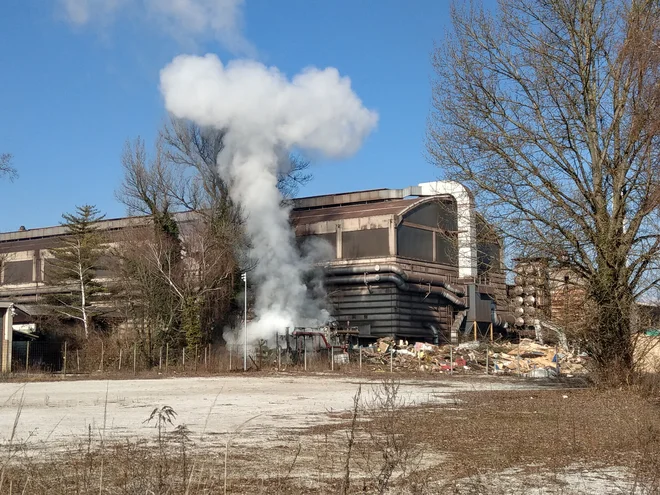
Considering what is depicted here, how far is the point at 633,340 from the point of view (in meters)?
19.1

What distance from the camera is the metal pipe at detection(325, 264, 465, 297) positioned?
146 feet

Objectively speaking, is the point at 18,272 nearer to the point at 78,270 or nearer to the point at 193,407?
the point at 78,270

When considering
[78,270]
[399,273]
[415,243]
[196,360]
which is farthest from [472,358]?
[78,270]

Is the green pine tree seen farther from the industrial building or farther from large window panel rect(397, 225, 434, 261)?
large window panel rect(397, 225, 434, 261)

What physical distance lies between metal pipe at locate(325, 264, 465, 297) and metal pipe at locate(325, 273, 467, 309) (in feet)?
0.76

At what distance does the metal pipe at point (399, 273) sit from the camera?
44.4 m

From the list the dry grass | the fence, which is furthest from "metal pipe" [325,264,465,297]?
the dry grass

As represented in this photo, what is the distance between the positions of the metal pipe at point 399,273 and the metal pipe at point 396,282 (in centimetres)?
23

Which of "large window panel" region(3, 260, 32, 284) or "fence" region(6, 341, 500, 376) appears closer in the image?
"fence" region(6, 341, 500, 376)

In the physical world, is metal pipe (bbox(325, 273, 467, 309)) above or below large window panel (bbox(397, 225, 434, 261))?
below

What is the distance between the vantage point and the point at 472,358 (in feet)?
132

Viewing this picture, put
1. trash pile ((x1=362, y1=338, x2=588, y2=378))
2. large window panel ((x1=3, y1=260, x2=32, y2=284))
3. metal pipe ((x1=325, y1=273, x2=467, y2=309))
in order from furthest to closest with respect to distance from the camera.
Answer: large window panel ((x1=3, y1=260, x2=32, y2=284)) → metal pipe ((x1=325, y1=273, x2=467, y2=309)) → trash pile ((x1=362, y1=338, x2=588, y2=378))

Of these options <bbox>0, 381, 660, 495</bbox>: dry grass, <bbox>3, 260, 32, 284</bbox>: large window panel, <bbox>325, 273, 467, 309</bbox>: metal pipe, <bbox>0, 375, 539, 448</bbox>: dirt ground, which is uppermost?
<bbox>3, 260, 32, 284</bbox>: large window panel

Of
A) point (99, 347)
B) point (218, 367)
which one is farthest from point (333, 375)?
point (99, 347)
